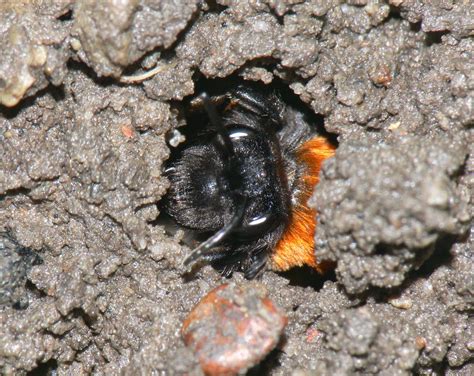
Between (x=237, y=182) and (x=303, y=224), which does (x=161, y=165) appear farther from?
(x=303, y=224)

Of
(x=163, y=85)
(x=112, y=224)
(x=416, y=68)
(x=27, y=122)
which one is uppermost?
(x=416, y=68)

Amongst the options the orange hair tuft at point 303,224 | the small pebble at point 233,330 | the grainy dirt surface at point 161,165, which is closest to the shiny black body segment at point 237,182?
the orange hair tuft at point 303,224

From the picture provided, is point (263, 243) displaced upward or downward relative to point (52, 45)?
A: downward

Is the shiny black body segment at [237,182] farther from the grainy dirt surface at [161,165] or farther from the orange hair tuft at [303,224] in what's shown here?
the grainy dirt surface at [161,165]

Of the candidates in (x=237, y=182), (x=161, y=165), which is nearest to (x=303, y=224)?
(x=237, y=182)

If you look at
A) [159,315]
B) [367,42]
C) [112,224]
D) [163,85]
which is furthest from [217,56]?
[159,315]

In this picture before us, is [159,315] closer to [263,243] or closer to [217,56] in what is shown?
[263,243]

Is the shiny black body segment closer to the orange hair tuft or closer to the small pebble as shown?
the orange hair tuft
